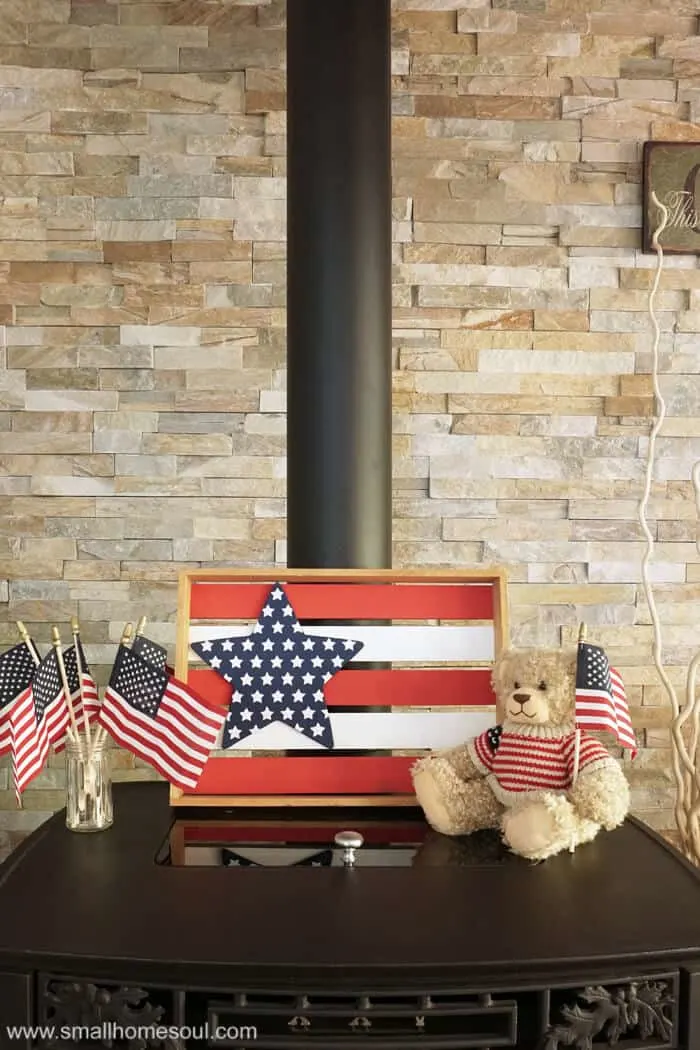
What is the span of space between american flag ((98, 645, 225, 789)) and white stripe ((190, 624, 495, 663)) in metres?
0.14

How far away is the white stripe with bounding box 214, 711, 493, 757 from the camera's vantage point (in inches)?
61.6

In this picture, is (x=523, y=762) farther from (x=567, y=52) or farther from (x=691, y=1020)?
(x=567, y=52)

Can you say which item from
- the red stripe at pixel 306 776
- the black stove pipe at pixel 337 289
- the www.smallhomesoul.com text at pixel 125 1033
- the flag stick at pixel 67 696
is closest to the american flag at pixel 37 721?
the flag stick at pixel 67 696

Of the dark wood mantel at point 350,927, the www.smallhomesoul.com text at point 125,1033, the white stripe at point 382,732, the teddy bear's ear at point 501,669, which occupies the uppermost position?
the teddy bear's ear at point 501,669

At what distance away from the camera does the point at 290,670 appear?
5.17ft

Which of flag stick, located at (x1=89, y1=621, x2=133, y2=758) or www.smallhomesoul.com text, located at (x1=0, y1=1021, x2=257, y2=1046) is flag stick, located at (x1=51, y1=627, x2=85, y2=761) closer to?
flag stick, located at (x1=89, y1=621, x2=133, y2=758)

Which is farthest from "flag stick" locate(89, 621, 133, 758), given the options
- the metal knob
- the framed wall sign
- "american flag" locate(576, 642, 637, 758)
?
the framed wall sign

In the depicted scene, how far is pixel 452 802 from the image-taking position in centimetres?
144

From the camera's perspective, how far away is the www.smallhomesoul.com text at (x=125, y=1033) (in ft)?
3.55

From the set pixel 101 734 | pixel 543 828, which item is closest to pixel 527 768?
pixel 543 828

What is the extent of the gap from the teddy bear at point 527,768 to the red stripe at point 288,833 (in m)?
0.04

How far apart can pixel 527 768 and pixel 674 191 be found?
165 centimetres

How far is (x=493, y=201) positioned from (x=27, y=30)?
3.94 ft

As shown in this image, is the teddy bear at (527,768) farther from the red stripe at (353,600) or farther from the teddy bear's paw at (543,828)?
the red stripe at (353,600)
